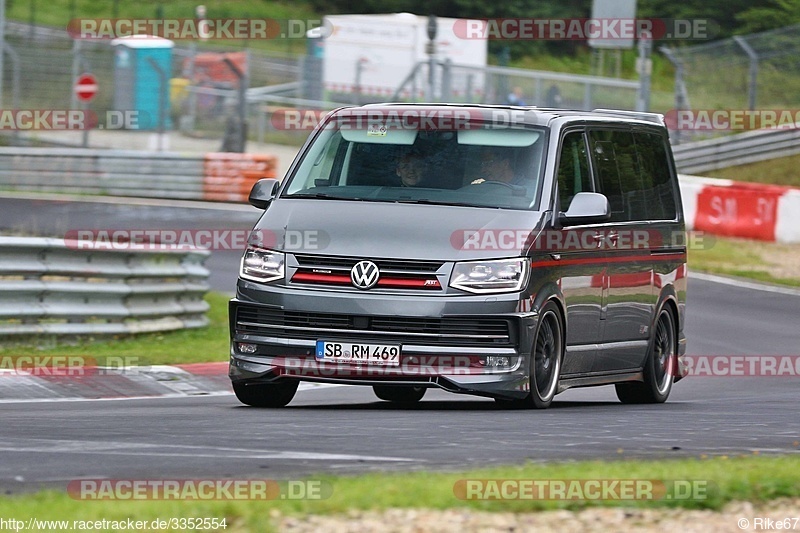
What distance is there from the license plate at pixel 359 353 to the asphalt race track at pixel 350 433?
0.34m

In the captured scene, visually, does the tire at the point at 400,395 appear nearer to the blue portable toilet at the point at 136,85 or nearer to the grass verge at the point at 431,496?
the grass verge at the point at 431,496

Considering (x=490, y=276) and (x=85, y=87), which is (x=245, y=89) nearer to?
(x=85, y=87)

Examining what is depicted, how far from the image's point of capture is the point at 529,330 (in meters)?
9.74

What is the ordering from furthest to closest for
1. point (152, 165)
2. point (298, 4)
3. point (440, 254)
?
point (298, 4), point (152, 165), point (440, 254)

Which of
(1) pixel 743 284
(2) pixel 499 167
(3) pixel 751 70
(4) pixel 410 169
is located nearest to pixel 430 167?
(4) pixel 410 169

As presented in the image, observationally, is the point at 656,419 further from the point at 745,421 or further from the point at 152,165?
the point at 152,165

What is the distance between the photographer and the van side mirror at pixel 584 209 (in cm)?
1031

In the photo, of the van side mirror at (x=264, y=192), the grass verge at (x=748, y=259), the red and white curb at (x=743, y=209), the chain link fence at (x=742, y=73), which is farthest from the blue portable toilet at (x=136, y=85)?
the van side mirror at (x=264, y=192)

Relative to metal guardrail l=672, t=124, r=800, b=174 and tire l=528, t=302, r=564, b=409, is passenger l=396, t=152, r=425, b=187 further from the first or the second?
metal guardrail l=672, t=124, r=800, b=174

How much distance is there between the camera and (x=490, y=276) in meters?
9.68

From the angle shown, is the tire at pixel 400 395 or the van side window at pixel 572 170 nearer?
the van side window at pixel 572 170

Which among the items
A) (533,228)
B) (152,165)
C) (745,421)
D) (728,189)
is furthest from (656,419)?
(152,165)

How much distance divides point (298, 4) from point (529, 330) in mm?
60893

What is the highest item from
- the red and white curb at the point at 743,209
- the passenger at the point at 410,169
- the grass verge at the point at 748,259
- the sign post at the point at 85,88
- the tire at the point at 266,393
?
the passenger at the point at 410,169
